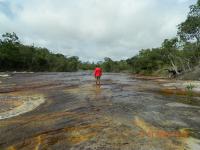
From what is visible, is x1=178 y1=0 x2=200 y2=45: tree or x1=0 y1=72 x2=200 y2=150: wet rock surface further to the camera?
x1=178 y1=0 x2=200 y2=45: tree

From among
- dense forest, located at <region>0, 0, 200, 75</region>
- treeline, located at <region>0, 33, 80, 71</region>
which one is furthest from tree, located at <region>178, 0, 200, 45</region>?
treeline, located at <region>0, 33, 80, 71</region>

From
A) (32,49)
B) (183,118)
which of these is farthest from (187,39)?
(32,49)

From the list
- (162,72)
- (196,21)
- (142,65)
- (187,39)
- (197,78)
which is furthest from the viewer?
(142,65)

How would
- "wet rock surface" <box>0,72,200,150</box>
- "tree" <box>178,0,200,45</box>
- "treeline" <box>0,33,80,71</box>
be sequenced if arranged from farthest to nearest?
"treeline" <box>0,33,80,71</box>, "tree" <box>178,0,200,45</box>, "wet rock surface" <box>0,72,200,150</box>

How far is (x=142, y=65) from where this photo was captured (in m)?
83.6

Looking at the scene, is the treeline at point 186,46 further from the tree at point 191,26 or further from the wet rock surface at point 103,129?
the wet rock surface at point 103,129

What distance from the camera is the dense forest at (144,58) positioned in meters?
49.0

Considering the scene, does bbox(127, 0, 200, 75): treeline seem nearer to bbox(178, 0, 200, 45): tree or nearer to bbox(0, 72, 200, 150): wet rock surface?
bbox(178, 0, 200, 45): tree

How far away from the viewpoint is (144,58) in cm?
8056

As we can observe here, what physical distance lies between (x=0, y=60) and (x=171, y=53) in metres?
57.5

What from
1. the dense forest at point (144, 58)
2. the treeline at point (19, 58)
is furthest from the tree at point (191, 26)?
A: the treeline at point (19, 58)

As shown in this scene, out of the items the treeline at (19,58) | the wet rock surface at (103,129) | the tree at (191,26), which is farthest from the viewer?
the treeline at (19,58)

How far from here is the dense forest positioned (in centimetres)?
4897

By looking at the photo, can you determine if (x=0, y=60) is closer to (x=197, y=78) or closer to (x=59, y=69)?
(x=59, y=69)
